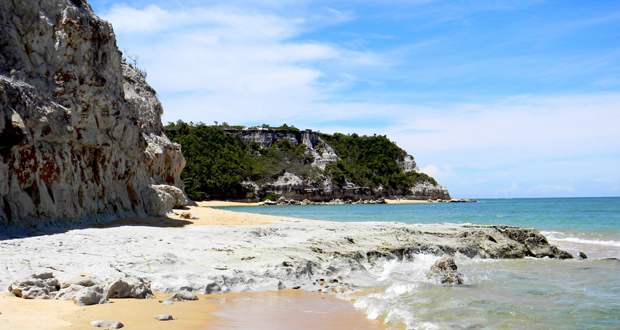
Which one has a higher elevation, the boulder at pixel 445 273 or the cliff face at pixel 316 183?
the cliff face at pixel 316 183

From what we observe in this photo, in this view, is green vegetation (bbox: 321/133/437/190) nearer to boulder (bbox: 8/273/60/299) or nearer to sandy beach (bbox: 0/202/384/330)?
sandy beach (bbox: 0/202/384/330)

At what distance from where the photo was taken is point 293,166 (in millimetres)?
81688

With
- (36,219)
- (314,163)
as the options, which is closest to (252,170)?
(314,163)

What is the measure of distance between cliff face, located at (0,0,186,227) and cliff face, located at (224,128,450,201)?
58.7 m

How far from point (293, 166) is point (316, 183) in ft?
17.8

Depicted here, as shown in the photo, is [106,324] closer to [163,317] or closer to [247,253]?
[163,317]

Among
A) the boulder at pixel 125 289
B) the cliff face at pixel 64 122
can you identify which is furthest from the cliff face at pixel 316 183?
the boulder at pixel 125 289

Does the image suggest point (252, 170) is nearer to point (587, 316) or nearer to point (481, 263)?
point (481, 263)

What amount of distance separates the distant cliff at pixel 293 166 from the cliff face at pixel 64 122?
47335mm

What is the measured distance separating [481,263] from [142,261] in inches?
339

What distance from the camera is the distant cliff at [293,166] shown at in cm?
6962

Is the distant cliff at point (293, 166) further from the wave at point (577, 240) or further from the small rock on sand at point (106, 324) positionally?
the small rock on sand at point (106, 324)

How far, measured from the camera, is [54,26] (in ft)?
38.8

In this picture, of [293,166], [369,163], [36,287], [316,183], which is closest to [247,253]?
[36,287]
